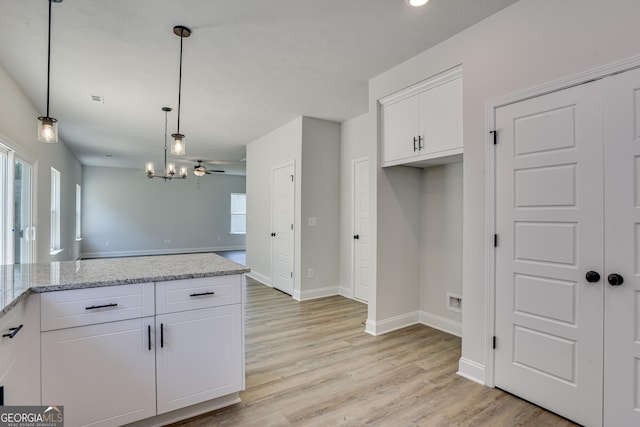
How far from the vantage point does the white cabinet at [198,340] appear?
74.9 inches

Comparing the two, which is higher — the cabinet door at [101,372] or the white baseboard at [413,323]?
the cabinet door at [101,372]

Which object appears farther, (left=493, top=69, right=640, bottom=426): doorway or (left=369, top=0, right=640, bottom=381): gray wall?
(left=369, top=0, right=640, bottom=381): gray wall

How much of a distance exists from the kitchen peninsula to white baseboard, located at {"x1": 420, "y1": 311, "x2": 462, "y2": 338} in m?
2.34

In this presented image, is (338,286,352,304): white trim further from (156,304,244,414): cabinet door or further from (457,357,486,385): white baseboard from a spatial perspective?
(156,304,244,414): cabinet door

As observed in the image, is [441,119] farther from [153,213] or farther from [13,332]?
[153,213]

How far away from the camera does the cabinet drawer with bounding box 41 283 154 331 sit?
164cm

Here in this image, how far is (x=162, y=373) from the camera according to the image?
1891 millimetres

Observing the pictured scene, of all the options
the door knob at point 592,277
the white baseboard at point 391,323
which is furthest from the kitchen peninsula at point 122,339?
the door knob at point 592,277

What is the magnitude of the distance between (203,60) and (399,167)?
2258mm

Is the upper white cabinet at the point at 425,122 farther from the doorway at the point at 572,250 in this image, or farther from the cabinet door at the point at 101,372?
the cabinet door at the point at 101,372

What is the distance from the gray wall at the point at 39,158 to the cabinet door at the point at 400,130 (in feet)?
12.8

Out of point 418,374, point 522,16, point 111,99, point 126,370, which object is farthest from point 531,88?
point 111,99

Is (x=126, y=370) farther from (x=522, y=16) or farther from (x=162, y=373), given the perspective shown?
(x=522, y=16)

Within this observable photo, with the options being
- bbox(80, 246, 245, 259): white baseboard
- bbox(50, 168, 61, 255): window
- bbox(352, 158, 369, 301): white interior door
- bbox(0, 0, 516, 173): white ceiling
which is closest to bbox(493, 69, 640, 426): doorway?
bbox(0, 0, 516, 173): white ceiling
